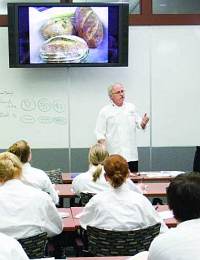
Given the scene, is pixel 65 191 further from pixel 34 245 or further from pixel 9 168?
pixel 34 245

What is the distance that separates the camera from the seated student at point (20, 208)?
3477 millimetres

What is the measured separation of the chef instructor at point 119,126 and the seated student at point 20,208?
123 inches

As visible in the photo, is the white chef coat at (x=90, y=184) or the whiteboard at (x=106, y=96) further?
the whiteboard at (x=106, y=96)

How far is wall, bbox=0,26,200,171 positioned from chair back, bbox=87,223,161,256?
4.55 metres

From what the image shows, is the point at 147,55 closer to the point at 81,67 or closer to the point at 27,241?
the point at 81,67

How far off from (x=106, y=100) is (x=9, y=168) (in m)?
4.28

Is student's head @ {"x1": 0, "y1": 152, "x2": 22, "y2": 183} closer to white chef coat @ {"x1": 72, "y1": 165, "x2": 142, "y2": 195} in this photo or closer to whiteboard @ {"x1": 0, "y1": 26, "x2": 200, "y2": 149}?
white chef coat @ {"x1": 72, "y1": 165, "x2": 142, "y2": 195}

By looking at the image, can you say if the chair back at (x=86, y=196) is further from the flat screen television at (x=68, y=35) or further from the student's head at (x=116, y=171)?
the flat screen television at (x=68, y=35)

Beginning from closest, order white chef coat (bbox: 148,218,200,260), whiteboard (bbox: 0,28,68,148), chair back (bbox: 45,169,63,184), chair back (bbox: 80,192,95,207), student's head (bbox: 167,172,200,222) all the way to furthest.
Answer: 1. white chef coat (bbox: 148,218,200,260)
2. student's head (bbox: 167,172,200,222)
3. chair back (bbox: 80,192,95,207)
4. chair back (bbox: 45,169,63,184)
5. whiteboard (bbox: 0,28,68,148)

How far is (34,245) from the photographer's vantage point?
10.7 feet

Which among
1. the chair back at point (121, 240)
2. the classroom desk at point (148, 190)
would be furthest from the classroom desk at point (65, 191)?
the chair back at point (121, 240)

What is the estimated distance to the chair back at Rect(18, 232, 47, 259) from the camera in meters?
3.24

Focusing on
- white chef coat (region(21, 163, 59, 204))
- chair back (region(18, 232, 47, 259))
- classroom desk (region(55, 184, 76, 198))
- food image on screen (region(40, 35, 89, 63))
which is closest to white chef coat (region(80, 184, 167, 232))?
chair back (region(18, 232, 47, 259))

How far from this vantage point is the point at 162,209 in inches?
177
